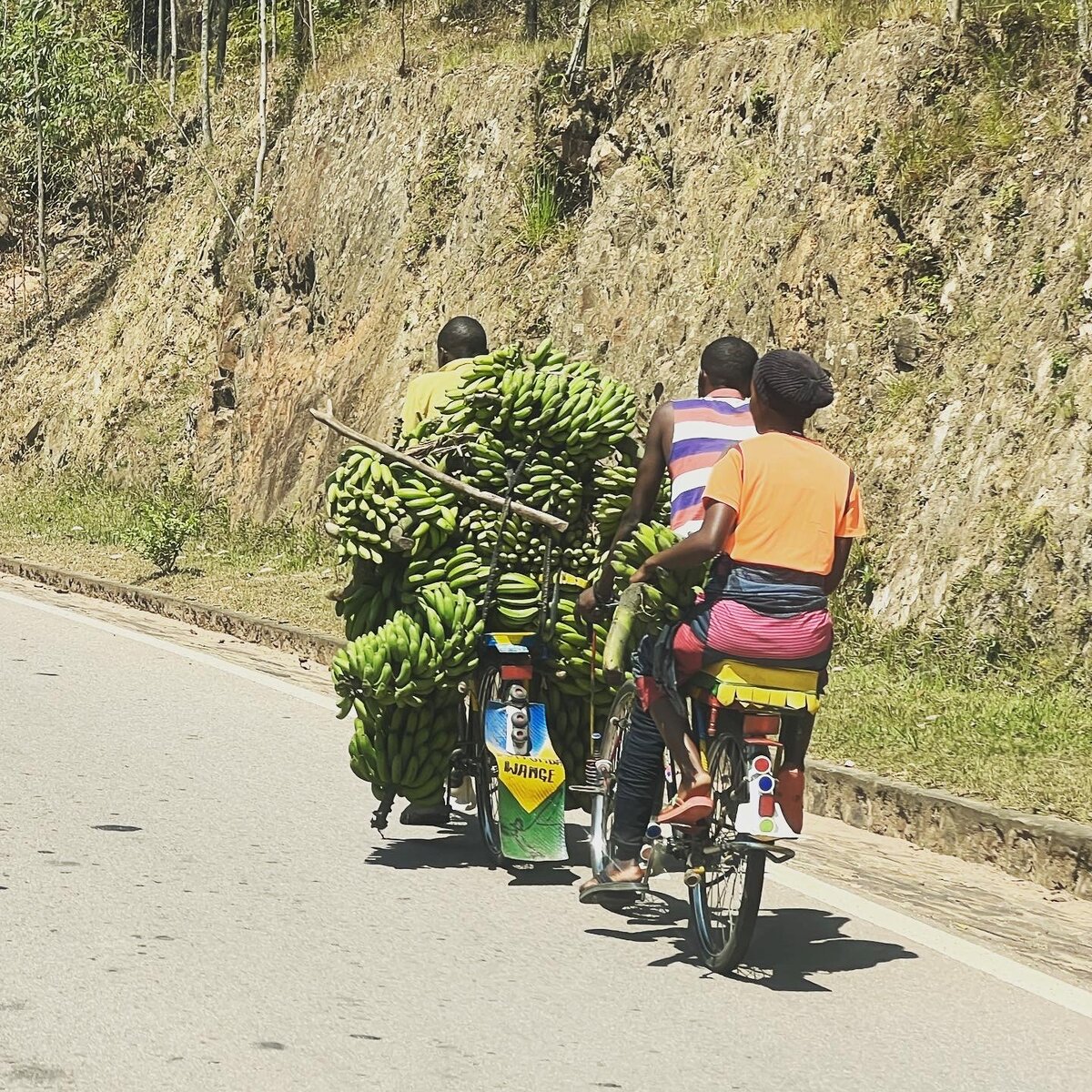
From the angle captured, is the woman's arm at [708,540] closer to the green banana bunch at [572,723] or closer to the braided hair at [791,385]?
the braided hair at [791,385]

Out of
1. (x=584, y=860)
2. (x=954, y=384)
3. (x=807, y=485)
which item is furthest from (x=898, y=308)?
(x=807, y=485)

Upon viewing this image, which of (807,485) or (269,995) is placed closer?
(269,995)

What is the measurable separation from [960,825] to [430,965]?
115 inches

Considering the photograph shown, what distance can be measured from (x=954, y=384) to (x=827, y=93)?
12.6 feet

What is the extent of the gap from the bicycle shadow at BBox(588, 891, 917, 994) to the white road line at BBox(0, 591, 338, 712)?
476cm

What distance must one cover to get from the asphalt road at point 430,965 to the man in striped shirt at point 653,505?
0.28 meters

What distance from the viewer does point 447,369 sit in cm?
778

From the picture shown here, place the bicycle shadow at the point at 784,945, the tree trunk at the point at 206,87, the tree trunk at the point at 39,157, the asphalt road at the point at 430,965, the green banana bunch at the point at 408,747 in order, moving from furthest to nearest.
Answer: the tree trunk at the point at 39,157, the tree trunk at the point at 206,87, the green banana bunch at the point at 408,747, the bicycle shadow at the point at 784,945, the asphalt road at the point at 430,965

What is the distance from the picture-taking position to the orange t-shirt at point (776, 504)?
5734mm

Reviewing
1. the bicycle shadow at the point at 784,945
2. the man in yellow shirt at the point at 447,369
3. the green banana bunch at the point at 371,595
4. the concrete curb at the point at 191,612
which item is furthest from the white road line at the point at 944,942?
the concrete curb at the point at 191,612

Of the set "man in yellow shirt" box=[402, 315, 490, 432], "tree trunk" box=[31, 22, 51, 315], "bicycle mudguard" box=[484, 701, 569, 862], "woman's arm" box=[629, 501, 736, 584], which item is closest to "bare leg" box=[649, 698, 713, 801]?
"woman's arm" box=[629, 501, 736, 584]

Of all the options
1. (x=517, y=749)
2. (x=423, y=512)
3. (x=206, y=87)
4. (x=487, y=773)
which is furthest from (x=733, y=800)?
(x=206, y=87)

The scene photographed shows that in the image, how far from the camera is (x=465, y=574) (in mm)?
7055

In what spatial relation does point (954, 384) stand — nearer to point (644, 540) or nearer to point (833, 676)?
point (833, 676)
